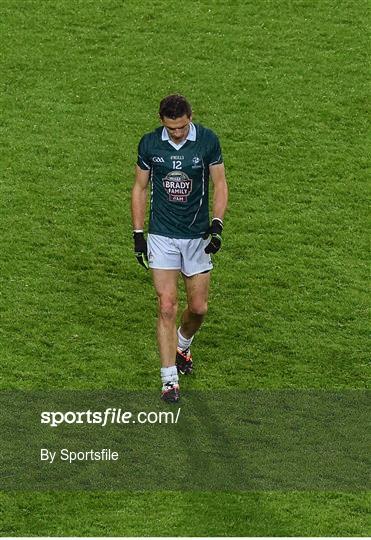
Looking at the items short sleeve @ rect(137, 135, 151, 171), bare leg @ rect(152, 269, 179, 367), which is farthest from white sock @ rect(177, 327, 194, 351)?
short sleeve @ rect(137, 135, 151, 171)

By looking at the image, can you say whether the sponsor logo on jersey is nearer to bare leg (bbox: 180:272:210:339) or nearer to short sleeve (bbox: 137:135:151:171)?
short sleeve (bbox: 137:135:151:171)

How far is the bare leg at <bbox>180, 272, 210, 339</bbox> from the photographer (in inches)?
509

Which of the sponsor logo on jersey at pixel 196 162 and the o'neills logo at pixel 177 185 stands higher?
the sponsor logo on jersey at pixel 196 162

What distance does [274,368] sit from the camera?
13422mm

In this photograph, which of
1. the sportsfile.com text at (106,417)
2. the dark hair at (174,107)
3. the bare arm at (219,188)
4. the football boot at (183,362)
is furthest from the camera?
the football boot at (183,362)

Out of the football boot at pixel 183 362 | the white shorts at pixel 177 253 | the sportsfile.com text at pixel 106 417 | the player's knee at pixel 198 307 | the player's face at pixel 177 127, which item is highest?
the player's face at pixel 177 127

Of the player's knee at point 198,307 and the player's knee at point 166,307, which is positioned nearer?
the player's knee at point 166,307

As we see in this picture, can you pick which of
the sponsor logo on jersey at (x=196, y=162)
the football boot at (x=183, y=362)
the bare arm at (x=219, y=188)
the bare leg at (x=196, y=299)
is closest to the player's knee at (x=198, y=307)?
the bare leg at (x=196, y=299)

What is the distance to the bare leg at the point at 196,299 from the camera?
12.9 meters

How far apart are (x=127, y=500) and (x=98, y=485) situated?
33 cm

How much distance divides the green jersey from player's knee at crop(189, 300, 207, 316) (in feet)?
2.12

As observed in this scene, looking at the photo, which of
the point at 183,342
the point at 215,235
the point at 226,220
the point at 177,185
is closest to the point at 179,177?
the point at 177,185

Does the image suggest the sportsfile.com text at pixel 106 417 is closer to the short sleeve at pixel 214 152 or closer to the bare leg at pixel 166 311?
the bare leg at pixel 166 311

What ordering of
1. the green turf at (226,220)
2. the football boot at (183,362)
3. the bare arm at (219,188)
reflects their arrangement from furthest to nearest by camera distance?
the football boot at (183,362) < the bare arm at (219,188) < the green turf at (226,220)
